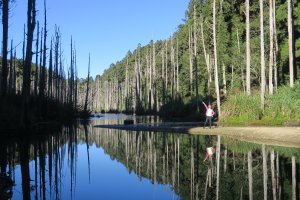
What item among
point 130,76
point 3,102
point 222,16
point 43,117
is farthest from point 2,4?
point 130,76

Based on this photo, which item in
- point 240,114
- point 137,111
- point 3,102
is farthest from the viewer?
point 137,111

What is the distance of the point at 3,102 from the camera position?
65.3 feet

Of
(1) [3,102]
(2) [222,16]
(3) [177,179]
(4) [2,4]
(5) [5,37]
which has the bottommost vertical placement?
(3) [177,179]

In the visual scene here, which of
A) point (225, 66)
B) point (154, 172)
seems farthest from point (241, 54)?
point (154, 172)

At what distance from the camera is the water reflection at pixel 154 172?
8523mm

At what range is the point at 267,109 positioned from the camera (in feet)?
84.7

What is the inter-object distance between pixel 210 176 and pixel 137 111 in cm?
6867

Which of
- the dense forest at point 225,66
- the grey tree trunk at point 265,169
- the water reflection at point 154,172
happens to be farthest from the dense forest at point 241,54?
the water reflection at point 154,172

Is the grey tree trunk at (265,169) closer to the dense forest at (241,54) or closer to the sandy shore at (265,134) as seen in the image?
the sandy shore at (265,134)

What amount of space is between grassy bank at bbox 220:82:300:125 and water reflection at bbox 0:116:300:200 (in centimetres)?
831

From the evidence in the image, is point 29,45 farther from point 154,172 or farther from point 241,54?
point 241,54

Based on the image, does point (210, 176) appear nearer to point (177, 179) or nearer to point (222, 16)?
point (177, 179)

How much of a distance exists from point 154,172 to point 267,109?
649 inches

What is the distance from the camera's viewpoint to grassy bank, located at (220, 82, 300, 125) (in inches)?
923
